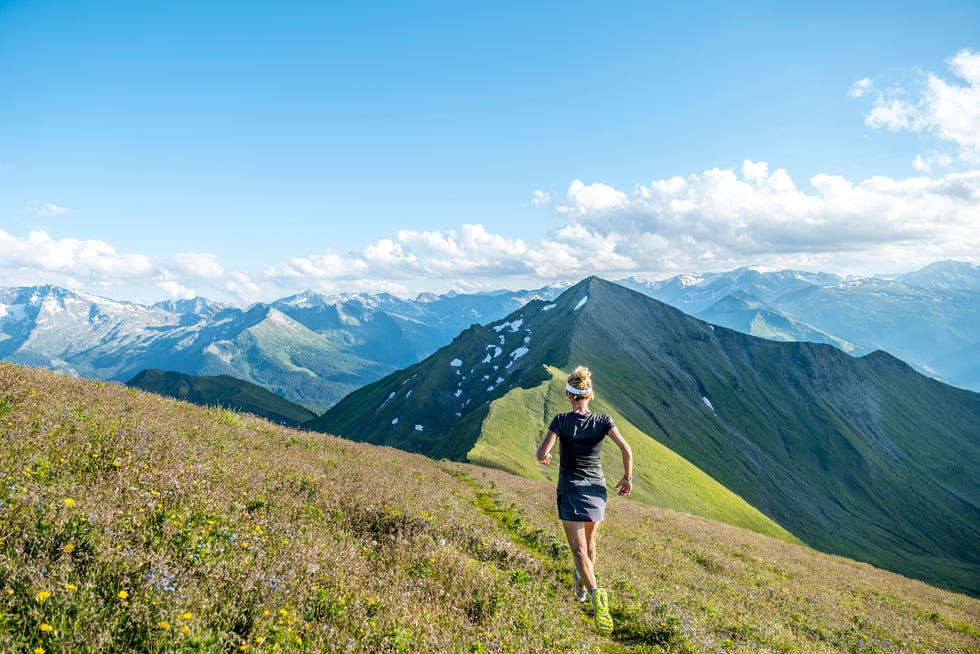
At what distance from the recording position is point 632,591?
443 inches

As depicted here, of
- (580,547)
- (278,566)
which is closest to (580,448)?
(580,547)

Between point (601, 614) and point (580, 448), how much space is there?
116 inches

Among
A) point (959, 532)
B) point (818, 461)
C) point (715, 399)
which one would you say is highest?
point (715, 399)

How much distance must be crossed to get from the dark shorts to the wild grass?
1.52 meters

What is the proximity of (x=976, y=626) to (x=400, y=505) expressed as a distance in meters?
23.2

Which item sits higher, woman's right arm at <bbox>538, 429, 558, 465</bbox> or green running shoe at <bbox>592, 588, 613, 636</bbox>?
woman's right arm at <bbox>538, 429, 558, 465</bbox>

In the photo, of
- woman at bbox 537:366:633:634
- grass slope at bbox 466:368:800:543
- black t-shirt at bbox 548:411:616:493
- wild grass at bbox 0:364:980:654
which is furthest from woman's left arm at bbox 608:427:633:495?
grass slope at bbox 466:368:800:543

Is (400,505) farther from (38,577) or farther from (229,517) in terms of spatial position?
(38,577)

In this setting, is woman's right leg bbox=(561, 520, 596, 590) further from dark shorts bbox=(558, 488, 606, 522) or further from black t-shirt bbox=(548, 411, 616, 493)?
black t-shirt bbox=(548, 411, 616, 493)

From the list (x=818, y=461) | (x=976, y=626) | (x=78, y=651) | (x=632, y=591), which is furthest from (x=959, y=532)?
(x=78, y=651)

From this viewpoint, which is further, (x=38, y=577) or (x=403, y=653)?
(x=403, y=653)

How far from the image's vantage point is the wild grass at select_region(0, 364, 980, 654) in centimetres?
533

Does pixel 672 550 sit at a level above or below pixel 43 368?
below

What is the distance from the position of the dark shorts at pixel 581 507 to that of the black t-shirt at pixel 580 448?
0.10 m
